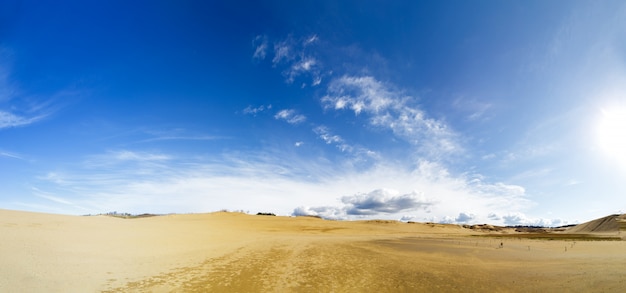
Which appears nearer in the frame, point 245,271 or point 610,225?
point 245,271

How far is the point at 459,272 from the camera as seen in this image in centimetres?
1499

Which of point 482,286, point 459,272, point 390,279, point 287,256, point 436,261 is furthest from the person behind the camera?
point 287,256

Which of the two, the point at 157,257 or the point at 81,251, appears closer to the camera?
the point at 81,251

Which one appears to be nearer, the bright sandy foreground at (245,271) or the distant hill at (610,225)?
the bright sandy foreground at (245,271)

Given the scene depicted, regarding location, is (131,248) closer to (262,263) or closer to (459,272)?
(262,263)

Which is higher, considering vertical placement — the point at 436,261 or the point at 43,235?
the point at 43,235

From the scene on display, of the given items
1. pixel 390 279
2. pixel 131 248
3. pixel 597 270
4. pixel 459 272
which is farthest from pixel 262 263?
pixel 597 270

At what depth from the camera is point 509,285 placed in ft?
40.0

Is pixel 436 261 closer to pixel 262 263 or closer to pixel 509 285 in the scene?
pixel 509 285

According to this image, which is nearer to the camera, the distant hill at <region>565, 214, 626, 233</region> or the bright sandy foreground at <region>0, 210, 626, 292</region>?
the bright sandy foreground at <region>0, 210, 626, 292</region>

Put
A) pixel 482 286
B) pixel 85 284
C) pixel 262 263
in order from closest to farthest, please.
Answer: pixel 85 284 < pixel 482 286 < pixel 262 263

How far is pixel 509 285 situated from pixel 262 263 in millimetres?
13117

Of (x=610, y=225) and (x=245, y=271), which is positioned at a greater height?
(x=610, y=225)

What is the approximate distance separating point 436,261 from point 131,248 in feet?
69.8
